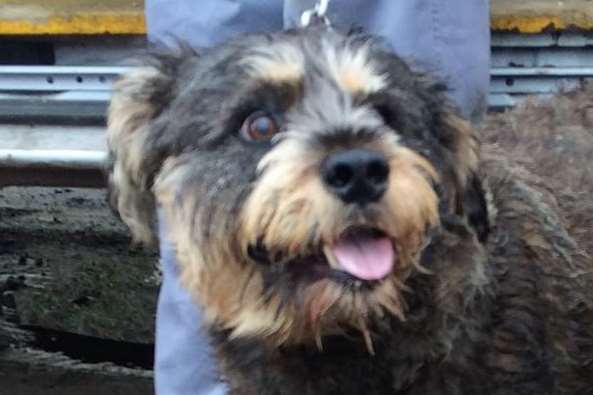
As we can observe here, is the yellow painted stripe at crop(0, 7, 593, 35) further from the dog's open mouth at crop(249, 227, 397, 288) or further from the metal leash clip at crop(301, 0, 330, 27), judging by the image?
the dog's open mouth at crop(249, 227, 397, 288)

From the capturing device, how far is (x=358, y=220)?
3580mm

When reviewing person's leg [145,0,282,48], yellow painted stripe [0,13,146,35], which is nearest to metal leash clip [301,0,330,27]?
person's leg [145,0,282,48]

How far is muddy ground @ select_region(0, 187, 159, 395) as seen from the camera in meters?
6.91

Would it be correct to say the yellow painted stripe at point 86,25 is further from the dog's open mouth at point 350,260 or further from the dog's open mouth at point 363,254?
the dog's open mouth at point 363,254

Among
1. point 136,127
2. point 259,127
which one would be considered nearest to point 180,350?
point 136,127

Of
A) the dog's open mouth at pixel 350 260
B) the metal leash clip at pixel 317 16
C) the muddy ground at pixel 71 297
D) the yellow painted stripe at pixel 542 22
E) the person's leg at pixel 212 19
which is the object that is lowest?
the muddy ground at pixel 71 297

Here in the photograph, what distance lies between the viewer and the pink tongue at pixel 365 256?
367cm

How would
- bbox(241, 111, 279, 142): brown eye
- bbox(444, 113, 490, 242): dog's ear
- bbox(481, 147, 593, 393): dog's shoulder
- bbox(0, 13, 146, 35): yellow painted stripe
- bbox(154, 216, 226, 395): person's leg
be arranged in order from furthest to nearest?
bbox(0, 13, 146, 35): yellow painted stripe
bbox(154, 216, 226, 395): person's leg
bbox(481, 147, 593, 393): dog's shoulder
bbox(444, 113, 490, 242): dog's ear
bbox(241, 111, 279, 142): brown eye

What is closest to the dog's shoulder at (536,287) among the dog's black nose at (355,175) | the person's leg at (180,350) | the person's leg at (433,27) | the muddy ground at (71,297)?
the person's leg at (433,27)

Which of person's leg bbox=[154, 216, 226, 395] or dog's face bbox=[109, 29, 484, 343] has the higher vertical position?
dog's face bbox=[109, 29, 484, 343]

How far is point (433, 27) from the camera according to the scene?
4688mm

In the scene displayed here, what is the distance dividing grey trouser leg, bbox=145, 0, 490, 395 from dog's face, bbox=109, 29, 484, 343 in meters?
0.43

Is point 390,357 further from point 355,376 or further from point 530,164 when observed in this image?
point 530,164

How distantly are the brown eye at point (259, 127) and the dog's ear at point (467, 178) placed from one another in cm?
55
